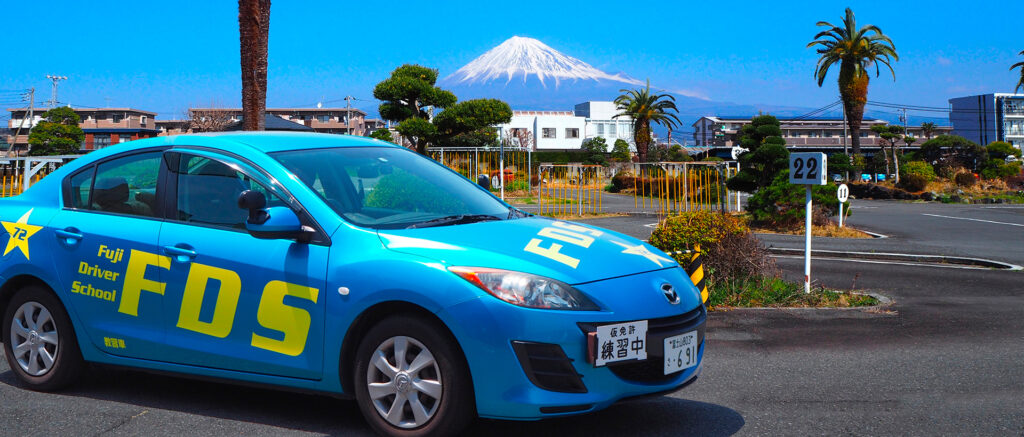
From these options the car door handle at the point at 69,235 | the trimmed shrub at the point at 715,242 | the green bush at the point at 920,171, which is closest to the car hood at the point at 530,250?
the car door handle at the point at 69,235

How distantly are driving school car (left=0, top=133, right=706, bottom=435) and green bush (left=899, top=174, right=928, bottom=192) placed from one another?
149 feet

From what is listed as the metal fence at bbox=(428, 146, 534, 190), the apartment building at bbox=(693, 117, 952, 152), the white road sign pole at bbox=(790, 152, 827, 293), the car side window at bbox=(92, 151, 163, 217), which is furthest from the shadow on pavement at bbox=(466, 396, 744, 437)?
the apartment building at bbox=(693, 117, 952, 152)

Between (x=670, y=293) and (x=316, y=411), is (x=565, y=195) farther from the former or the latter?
(x=670, y=293)

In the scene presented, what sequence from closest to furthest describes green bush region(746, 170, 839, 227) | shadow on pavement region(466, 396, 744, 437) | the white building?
shadow on pavement region(466, 396, 744, 437) < green bush region(746, 170, 839, 227) < the white building

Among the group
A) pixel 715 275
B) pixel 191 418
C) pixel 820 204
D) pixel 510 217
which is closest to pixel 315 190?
pixel 510 217

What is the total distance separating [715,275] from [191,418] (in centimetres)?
608

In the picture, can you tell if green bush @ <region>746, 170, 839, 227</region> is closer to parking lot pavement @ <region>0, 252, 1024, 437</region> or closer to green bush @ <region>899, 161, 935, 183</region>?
parking lot pavement @ <region>0, 252, 1024, 437</region>

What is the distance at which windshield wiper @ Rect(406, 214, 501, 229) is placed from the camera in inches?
174

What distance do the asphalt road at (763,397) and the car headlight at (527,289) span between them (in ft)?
3.06

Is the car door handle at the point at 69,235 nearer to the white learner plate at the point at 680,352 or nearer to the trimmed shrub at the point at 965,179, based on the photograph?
the white learner plate at the point at 680,352

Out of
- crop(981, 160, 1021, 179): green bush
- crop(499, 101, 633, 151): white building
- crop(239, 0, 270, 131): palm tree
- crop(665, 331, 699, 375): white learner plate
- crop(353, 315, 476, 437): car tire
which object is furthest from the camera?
crop(499, 101, 633, 151): white building

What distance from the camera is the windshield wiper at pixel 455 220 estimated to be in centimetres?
443

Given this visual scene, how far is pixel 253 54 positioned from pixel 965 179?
43.5 metres

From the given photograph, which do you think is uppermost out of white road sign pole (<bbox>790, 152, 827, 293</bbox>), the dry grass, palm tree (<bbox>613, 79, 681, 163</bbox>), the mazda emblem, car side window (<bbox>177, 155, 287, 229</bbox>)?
palm tree (<bbox>613, 79, 681, 163</bbox>)
